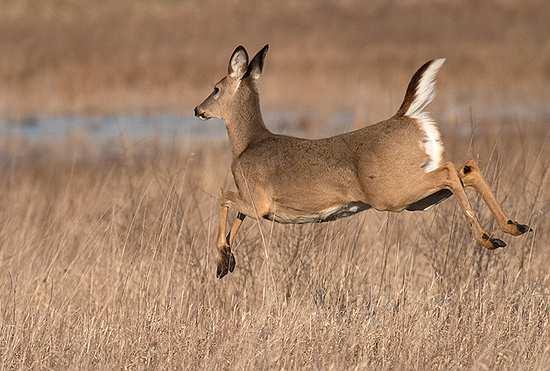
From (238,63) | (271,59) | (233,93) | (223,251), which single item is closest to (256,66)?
(238,63)

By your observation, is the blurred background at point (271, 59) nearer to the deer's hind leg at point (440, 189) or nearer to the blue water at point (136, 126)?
the blue water at point (136, 126)

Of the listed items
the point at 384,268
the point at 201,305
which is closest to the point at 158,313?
the point at 201,305

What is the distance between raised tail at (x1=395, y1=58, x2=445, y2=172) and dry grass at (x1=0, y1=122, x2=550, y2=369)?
0.92m

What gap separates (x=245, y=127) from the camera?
309 inches

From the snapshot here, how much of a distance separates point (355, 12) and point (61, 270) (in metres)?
32.1

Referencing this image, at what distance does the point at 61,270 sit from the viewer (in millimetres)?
8766

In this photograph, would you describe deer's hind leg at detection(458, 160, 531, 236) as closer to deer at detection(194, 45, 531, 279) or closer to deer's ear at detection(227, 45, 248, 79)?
deer at detection(194, 45, 531, 279)

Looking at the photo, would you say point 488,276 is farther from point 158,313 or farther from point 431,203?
point 158,313

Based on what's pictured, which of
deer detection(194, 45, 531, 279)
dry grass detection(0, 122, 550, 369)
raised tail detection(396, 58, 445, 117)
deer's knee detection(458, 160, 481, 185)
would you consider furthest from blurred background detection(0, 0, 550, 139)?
deer's knee detection(458, 160, 481, 185)

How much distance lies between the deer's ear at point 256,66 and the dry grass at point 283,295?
66 cm

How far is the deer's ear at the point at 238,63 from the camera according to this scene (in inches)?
309

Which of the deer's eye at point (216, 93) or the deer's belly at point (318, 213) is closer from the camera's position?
the deer's belly at point (318, 213)

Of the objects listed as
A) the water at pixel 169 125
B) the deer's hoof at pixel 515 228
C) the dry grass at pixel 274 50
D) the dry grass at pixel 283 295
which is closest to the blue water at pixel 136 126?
the water at pixel 169 125

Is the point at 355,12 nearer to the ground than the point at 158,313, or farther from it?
nearer to the ground
